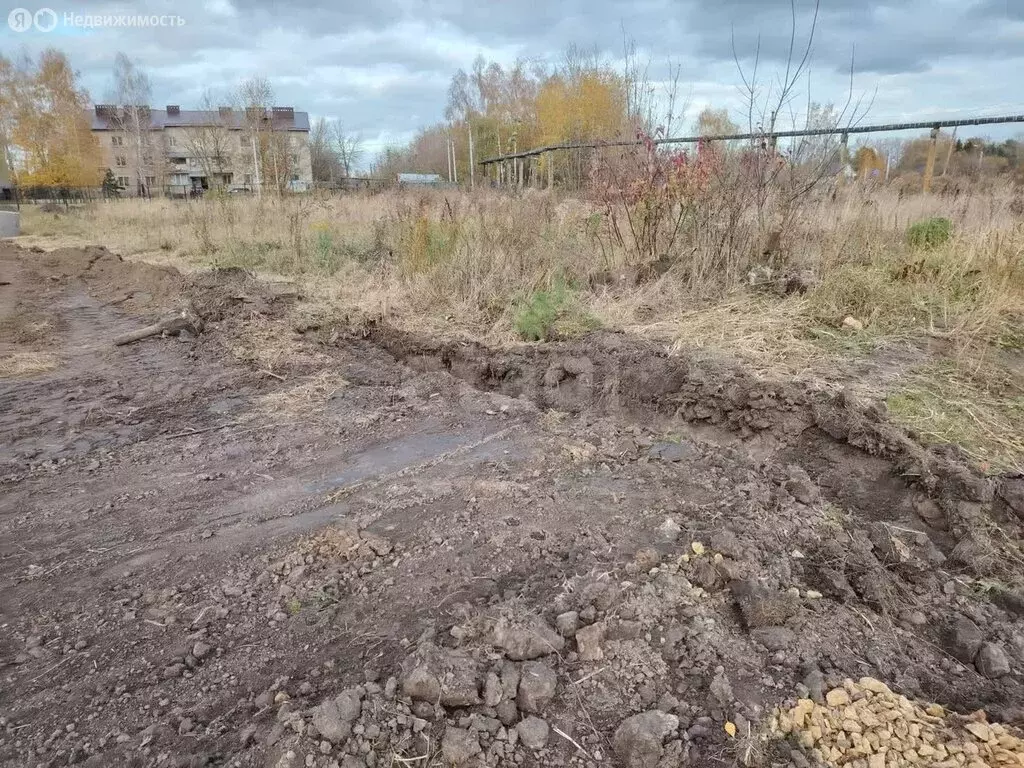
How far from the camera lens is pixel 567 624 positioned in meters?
2.25

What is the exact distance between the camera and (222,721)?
76.9 inches

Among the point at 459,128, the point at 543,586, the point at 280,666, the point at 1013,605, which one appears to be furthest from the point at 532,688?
the point at 459,128

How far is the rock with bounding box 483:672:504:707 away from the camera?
1.96m

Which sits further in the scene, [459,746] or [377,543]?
[377,543]

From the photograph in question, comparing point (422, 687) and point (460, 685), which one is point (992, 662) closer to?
point (460, 685)

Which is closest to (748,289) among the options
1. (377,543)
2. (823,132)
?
(823,132)

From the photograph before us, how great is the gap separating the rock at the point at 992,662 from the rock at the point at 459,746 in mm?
1734

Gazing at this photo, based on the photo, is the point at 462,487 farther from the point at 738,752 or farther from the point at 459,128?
the point at 459,128

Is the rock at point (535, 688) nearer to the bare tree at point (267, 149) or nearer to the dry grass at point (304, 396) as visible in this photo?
the dry grass at point (304, 396)

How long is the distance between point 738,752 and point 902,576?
A: 52.2 inches

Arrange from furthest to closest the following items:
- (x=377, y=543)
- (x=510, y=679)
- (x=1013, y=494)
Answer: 1. (x=1013, y=494)
2. (x=377, y=543)
3. (x=510, y=679)

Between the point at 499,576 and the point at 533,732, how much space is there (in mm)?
825

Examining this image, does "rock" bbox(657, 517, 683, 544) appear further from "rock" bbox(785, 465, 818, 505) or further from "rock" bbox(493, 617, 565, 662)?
"rock" bbox(493, 617, 565, 662)

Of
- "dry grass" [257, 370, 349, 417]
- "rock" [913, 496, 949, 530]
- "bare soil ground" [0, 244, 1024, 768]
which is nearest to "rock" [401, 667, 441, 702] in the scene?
"bare soil ground" [0, 244, 1024, 768]
